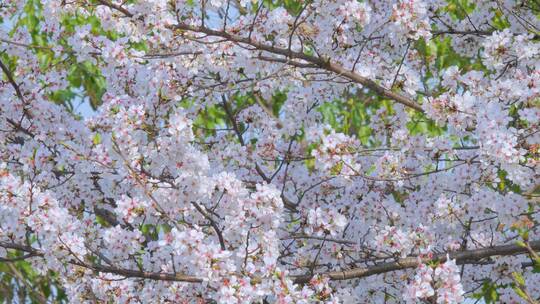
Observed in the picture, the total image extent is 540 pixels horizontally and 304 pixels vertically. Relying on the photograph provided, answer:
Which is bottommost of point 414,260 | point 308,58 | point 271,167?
point 414,260

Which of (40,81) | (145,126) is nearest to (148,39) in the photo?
(145,126)

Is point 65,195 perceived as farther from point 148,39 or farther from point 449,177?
point 449,177

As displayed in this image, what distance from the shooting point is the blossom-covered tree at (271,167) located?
4.21 metres

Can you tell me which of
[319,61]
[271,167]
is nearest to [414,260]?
[319,61]

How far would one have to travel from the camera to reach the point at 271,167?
6.60 meters

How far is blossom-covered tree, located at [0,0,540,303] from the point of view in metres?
4.21

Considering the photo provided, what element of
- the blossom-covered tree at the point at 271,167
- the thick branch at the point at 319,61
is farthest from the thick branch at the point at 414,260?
the thick branch at the point at 319,61

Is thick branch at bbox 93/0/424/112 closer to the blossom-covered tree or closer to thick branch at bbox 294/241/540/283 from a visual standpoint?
the blossom-covered tree

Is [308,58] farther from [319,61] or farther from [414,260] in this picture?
[414,260]

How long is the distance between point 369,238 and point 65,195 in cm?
186

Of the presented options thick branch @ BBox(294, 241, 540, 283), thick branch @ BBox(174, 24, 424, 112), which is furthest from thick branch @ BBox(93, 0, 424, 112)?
thick branch @ BBox(294, 241, 540, 283)

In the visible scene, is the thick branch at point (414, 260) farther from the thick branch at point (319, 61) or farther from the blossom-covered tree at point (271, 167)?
the thick branch at point (319, 61)

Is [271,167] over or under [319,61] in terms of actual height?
over

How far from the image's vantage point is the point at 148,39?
16.4ft
